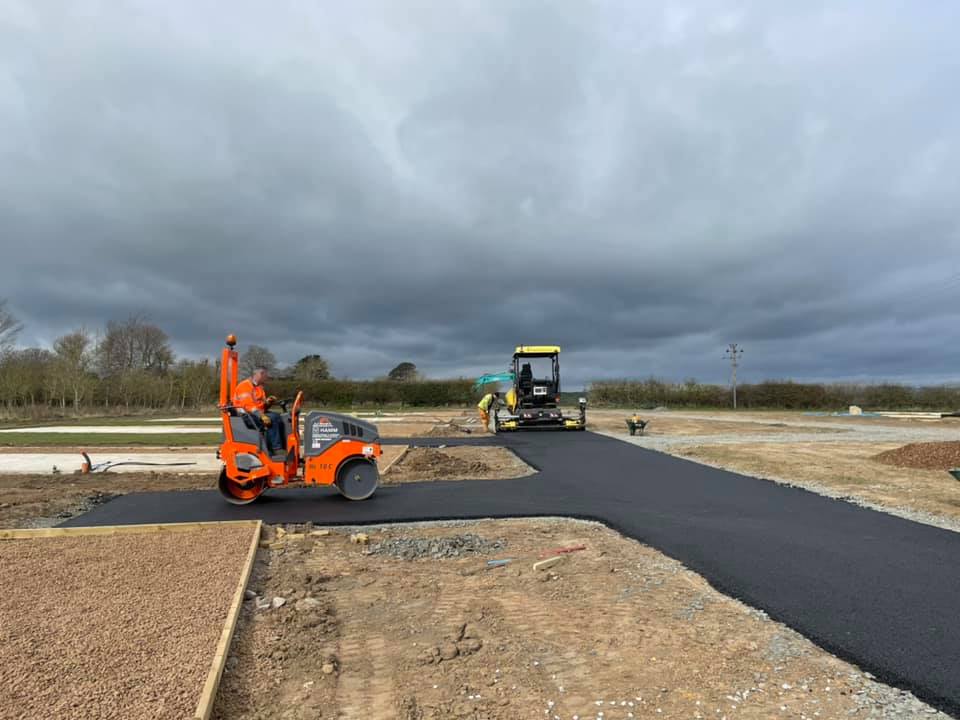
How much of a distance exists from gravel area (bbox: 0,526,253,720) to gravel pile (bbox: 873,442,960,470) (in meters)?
12.6

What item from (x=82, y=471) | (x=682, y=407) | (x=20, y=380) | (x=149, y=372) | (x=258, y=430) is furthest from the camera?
(x=682, y=407)

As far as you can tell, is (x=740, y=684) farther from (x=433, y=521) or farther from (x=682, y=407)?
(x=682, y=407)

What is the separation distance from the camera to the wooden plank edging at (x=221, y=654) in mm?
2602

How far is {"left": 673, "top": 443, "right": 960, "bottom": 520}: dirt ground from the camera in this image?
8.38 metres

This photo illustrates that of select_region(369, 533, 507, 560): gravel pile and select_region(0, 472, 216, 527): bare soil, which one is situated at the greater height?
select_region(0, 472, 216, 527): bare soil

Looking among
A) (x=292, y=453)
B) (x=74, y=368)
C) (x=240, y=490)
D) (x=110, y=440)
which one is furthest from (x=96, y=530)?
(x=74, y=368)

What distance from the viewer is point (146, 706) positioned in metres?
2.67

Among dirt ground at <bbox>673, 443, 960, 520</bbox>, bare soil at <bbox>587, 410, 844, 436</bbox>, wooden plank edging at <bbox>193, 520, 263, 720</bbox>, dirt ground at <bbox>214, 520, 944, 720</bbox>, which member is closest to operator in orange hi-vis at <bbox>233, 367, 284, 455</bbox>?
dirt ground at <bbox>214, 520, 944, 720</bbox>

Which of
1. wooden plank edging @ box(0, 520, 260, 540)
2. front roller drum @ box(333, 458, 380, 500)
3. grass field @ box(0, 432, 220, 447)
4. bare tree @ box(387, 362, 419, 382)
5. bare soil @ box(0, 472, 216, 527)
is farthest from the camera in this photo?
bare tree @ box(387, 362, 419, 382)

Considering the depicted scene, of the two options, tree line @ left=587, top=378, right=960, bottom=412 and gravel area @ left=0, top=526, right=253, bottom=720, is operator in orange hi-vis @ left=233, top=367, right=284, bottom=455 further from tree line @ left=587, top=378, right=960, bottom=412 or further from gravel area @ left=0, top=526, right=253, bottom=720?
tree line @ left=587, top=378, right=960, bottom=412

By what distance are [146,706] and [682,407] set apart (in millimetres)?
49050

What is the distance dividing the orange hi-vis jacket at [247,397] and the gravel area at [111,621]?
75.6 inches

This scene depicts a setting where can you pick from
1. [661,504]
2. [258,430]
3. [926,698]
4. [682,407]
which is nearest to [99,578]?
[258,430]

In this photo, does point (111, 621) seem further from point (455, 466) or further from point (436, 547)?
point (455, 466)
